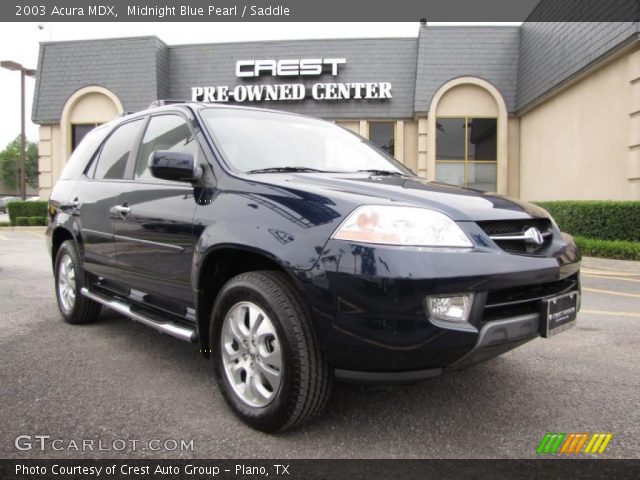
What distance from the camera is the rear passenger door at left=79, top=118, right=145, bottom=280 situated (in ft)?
12.3

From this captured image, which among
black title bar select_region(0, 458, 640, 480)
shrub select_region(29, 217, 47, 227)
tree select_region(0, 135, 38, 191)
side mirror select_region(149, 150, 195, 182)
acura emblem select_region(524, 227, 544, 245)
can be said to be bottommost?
black title bar select_region(0, 458, 640, 480)

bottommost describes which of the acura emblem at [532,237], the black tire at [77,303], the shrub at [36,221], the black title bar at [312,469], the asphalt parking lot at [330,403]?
the black title bar at [312,469]

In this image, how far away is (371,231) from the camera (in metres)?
2.15

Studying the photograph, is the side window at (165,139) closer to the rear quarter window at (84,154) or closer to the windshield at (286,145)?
the windshield at (286,145)

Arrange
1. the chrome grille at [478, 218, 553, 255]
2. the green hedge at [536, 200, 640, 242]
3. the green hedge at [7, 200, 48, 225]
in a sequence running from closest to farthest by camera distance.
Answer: the chrome grille at [478, 218, 553, 255] < the green hedge at [536, 200, 640, 242] < the green hedge at [7, 200, 48, 225]

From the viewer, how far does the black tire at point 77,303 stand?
426cm

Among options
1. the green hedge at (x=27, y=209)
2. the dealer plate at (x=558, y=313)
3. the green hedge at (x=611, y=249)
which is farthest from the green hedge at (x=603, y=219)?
the green hedge at (x=27, y=209)

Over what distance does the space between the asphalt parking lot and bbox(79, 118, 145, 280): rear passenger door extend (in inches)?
26.1

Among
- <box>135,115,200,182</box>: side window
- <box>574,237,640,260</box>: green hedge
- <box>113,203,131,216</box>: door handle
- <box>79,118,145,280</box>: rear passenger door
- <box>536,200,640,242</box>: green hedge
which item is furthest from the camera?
<box>536,200,640,242</box>: green hedge

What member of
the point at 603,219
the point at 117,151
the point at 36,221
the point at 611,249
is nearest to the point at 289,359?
the point at 117,151

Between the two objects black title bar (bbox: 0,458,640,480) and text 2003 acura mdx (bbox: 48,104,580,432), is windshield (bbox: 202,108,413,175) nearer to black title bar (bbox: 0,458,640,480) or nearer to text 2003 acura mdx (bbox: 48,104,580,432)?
text 2003 acura mdx (bbox: 48,104,580,432)

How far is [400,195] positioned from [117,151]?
267 centimetres

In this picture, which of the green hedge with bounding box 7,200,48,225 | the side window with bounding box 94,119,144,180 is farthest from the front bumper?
the green hedge with bounding box 7,200,48,225

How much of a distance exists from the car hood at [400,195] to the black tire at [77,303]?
2386 mm
